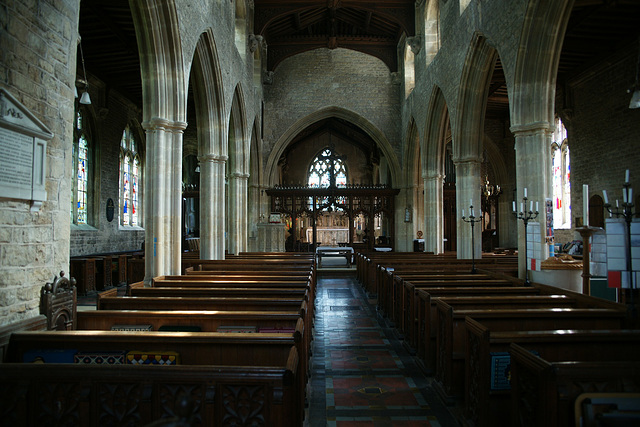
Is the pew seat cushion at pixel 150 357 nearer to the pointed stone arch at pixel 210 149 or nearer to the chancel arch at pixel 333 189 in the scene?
the pointed stone arch at pixel 210 149

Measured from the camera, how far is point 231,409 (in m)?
2.18

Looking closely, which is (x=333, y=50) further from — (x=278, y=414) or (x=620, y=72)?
(x=278, y=414)

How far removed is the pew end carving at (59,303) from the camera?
130 inches

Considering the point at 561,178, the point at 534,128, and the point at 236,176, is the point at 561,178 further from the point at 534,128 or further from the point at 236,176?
the point at 236,176

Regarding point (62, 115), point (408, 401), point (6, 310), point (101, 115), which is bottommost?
point (408, 401)

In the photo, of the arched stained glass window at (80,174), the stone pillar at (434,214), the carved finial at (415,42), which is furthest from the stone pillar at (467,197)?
the arched stained glass window at (80,174)

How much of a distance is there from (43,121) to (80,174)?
1206cm

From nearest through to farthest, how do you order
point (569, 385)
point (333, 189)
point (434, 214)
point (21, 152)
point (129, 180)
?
point (569, 385) → point (21, 152) → point (434, 214) → point (129, 180) → point (333, 189)

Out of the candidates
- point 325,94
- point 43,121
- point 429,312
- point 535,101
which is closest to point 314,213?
point 325,94

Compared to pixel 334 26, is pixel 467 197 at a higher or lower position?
lower

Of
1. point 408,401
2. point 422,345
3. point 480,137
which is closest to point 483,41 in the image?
point 480,137

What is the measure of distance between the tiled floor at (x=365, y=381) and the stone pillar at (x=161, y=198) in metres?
2.80

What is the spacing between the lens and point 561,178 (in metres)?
15.8

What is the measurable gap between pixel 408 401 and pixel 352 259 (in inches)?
567
